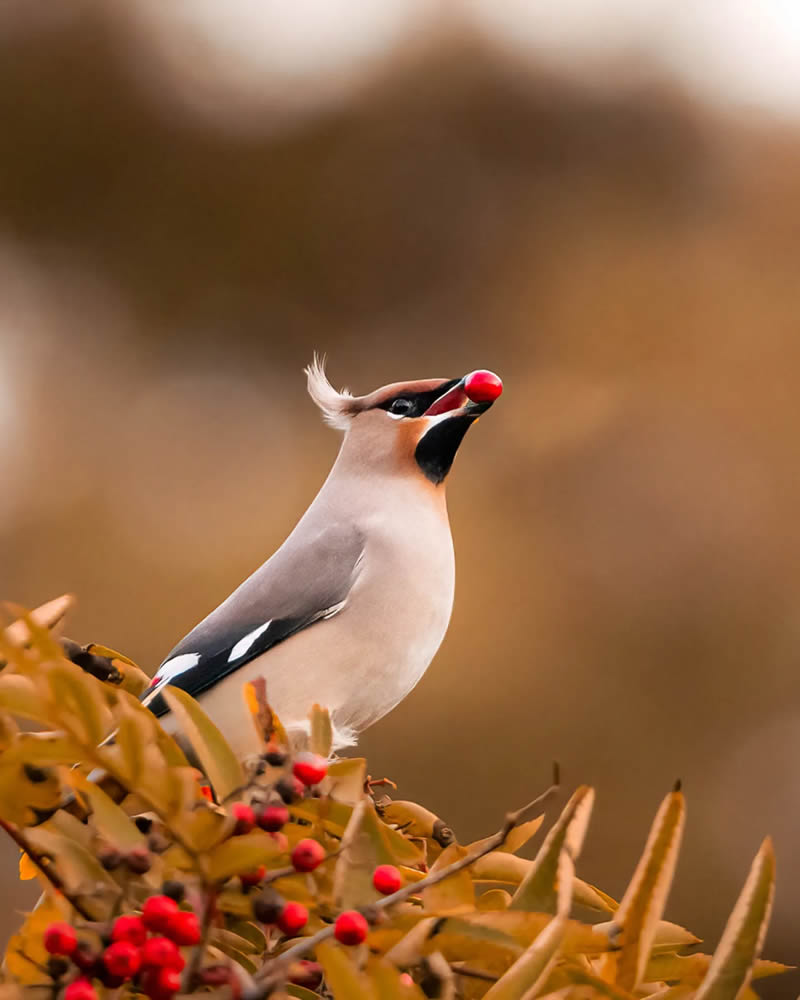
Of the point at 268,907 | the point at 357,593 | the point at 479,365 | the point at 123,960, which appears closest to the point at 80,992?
the point at 123,960

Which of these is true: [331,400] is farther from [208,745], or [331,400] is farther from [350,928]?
[350,928]

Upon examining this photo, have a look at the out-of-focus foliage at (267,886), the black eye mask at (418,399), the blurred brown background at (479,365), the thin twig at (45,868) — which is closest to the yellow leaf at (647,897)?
the out-of-focus foliage at (267,886)

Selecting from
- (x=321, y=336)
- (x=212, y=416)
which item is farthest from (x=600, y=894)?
(x=321, y=336)

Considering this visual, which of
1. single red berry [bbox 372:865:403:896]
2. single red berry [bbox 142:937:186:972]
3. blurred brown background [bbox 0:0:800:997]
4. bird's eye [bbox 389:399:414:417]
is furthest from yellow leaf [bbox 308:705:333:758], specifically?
blurred brown background [bbox 0:0:800:997]

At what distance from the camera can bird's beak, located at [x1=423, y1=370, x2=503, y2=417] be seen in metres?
1.91

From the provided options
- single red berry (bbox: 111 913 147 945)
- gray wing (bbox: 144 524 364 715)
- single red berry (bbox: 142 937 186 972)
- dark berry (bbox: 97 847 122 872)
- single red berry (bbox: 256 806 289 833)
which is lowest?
single red berry (bbox: 142 937 186 972)

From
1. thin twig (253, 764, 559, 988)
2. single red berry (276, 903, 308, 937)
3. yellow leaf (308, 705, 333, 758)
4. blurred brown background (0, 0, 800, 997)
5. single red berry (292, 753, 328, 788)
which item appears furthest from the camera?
blurred brown background (0, 0, 800, 997)

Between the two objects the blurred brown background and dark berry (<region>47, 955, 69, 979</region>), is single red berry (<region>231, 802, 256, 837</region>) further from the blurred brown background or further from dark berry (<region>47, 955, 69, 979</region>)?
the blurred brown background

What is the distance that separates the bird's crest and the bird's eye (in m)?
0.10

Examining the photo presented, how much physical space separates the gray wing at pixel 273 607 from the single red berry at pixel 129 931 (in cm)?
105

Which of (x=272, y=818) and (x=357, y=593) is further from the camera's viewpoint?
(x=357, y=593)

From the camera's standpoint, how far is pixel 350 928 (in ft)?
2.72

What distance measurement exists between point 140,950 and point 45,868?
0.09m

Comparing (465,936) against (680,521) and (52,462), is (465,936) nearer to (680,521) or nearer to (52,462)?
(680,521)
